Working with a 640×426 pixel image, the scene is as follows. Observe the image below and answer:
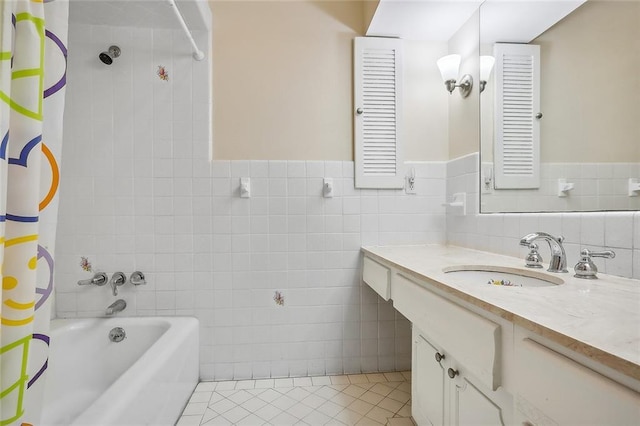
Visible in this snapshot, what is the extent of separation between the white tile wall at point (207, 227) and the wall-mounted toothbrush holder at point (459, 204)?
0.18 metres

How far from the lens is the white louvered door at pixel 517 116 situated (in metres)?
1.23

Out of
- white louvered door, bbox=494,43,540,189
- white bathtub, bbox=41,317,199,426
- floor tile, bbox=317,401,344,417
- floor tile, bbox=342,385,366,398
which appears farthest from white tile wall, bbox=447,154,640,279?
white bathtub, bbox=41,317,199,426

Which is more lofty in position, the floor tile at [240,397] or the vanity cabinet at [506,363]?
the vanity cabinet at [506,363]

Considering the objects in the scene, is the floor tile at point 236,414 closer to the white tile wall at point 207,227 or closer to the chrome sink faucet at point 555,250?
the white tile wall at point 207,227

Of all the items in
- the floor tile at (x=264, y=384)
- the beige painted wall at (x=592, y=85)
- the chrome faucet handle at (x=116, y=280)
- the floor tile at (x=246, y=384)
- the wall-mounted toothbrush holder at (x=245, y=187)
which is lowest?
the floor tile at (x=246, y=384)

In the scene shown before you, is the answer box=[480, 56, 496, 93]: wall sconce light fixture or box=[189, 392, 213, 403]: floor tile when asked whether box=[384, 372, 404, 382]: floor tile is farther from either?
box=[480, 56, 496, 93]: wall sconce light fixture

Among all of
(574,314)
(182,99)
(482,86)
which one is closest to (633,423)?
(574,314)

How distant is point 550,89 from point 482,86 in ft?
1.44

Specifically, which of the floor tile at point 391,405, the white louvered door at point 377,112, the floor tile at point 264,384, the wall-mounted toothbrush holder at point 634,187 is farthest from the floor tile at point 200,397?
the wall-mounted toothbrush holder at point 634,187

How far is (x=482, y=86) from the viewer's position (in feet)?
5.04

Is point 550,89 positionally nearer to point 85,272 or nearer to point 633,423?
point 633,423

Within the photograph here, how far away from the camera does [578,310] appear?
587 mm

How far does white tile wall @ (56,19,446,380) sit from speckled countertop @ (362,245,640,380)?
2.68 ft

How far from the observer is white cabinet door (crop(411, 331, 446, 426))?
1123mm
